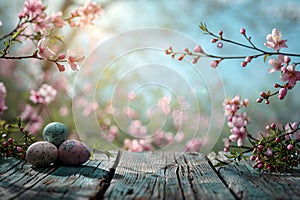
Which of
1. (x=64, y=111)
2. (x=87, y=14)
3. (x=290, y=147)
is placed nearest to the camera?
(x=290, y=147)

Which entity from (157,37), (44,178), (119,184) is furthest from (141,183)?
(157,37)

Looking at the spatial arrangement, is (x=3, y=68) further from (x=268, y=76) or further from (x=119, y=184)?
(x=119, y=184)

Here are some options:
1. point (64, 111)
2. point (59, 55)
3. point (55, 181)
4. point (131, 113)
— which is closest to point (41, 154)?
point (55, 181)

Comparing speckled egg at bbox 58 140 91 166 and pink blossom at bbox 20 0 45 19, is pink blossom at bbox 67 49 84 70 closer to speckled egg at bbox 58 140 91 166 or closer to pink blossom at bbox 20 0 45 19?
pink blossom at bbox 20 0 45 19

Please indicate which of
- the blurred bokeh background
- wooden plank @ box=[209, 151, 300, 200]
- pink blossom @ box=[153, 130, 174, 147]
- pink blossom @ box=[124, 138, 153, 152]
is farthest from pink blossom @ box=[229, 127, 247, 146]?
pink blossom @ box=[153, 130, 174, 147]

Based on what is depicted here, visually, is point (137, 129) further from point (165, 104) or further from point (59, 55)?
point (59, 55)

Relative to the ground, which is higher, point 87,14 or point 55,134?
point 87,14
